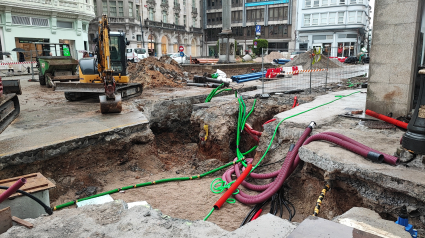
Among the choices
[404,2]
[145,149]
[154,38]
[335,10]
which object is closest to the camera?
[404,2]

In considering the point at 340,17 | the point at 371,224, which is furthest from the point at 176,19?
the point at 371,224

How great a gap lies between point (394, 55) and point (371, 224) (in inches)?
160

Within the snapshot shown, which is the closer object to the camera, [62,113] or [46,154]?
[46,154]

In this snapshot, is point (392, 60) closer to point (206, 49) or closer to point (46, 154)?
point (46, 154)

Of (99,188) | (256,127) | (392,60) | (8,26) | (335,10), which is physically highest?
(335,10)

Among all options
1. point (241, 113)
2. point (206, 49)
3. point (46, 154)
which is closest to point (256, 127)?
point (241, 113)

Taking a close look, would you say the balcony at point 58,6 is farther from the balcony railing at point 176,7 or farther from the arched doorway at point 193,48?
the arched doorway at point 193,48

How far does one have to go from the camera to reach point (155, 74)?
15539 millimetres

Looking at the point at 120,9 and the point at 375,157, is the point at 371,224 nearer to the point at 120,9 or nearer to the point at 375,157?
the point at 375,157

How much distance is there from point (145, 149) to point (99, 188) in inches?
63.7

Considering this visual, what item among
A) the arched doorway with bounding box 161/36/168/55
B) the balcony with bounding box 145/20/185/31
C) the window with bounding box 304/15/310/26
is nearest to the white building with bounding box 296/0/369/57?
the window with bounding box 304/15/310/26

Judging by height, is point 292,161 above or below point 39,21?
below

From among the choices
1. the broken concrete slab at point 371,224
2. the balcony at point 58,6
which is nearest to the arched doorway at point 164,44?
the balcony at point 58,6

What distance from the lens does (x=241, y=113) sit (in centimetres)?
784
